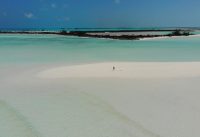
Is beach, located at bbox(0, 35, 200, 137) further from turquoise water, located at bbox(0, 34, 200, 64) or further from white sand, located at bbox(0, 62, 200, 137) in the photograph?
turquoise water, located at bbox(0, 34, 200, 64)

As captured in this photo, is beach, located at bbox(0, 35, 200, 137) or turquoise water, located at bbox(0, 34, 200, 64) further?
turquoise water, located at bbox(0, 34, 200, 64)

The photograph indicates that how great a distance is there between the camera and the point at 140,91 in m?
7.11

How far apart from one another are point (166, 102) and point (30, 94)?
252 centimetres

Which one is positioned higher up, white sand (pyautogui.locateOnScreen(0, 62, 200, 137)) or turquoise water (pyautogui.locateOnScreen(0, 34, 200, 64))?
white sand (pyautogui.locateOnScreen(0, 62, 200, 137))

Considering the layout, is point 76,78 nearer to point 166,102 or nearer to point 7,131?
point 166,102

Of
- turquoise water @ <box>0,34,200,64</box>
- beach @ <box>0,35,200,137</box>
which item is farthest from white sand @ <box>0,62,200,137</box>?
turquoise water @ <box>0,34,200,64</box>

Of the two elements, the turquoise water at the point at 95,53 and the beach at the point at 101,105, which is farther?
the turquoise water at the point at 95,53

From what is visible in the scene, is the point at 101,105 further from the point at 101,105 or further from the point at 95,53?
the point at 95,53

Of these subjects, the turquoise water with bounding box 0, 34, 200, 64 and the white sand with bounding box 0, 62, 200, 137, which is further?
the turquoise water with bounding box 0, 34, 200, 64

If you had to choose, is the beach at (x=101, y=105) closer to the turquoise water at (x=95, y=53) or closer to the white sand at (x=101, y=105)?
the white sand at (x=101, y=105)

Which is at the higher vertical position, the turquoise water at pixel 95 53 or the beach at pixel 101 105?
the beach at pixel 101 105

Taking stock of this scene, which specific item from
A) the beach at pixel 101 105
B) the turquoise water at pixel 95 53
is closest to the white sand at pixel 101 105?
the beach at pixel 101 105

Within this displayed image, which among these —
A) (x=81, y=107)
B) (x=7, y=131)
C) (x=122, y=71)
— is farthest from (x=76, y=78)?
(x=7, y=131)

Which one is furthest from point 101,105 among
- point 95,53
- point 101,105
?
point 95,53
